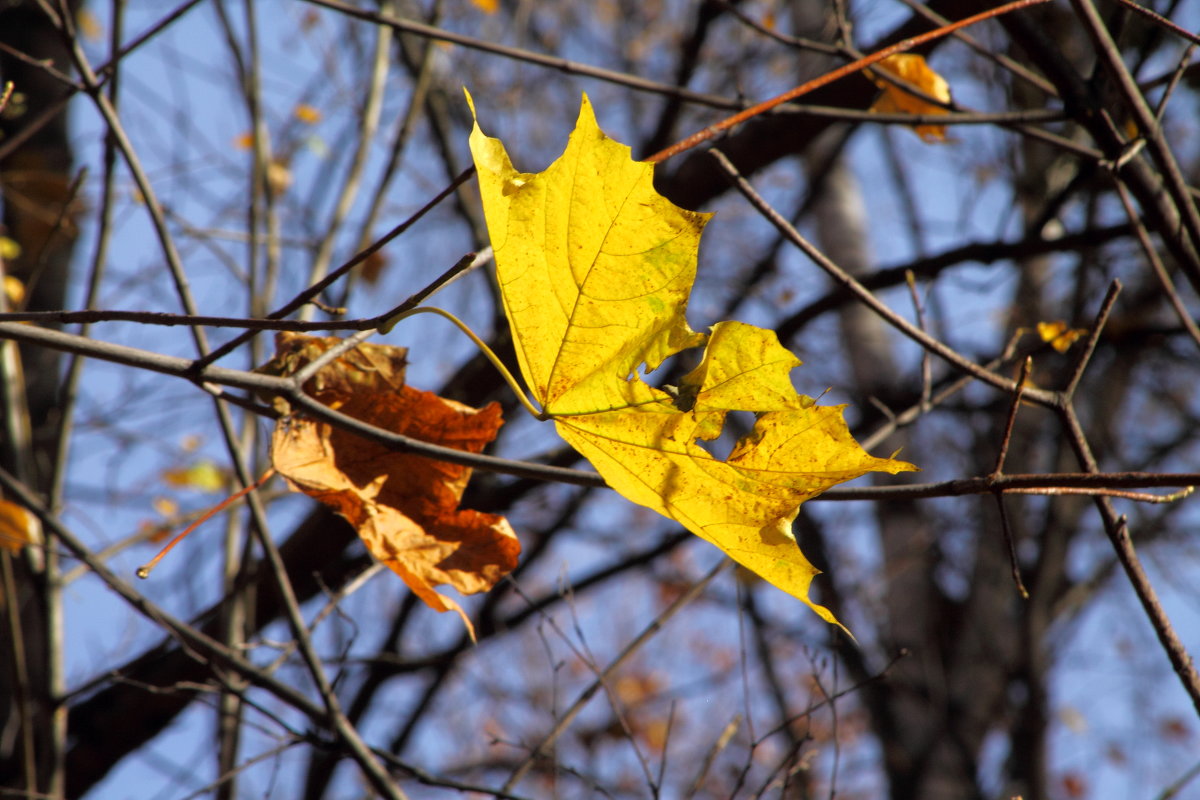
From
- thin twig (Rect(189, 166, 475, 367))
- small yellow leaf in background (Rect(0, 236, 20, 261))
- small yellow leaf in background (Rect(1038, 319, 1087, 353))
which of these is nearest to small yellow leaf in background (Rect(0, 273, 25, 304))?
small yellow leaf in background (Rect(0, 236, 20, 261))

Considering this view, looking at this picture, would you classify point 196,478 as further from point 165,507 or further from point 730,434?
point 730,434

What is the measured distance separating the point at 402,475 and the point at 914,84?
90 cm

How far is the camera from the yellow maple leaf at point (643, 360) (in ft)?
1.92

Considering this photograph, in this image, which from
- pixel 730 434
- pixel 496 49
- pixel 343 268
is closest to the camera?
pixel 343 268

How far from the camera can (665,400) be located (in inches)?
25.2

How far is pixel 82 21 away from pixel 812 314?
2604 mm

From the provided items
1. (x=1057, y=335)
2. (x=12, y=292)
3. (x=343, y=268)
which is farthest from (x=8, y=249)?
(x=1057, y=335)

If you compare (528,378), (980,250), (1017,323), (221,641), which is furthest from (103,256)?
(1017,323)

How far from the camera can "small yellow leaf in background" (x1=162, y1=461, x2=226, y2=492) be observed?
3.02m

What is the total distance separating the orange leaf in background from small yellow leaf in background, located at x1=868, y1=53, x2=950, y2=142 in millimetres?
771

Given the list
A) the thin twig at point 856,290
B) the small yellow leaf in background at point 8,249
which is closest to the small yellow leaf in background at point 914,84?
the thin twig at point 856,290

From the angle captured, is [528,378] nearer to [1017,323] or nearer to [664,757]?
[664,757]

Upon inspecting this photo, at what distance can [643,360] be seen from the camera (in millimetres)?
633

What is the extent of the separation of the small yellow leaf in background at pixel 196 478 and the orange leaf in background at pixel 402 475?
7.93 ft
